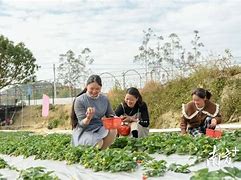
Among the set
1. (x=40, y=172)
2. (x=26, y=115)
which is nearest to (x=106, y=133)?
(x=40, y=172)

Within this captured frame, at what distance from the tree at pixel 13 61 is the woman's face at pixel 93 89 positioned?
86.5 ft

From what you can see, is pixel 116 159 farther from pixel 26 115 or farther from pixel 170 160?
pixel 26 115

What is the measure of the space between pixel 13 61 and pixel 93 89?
27.0m

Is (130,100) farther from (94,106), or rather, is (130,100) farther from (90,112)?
(90,112)

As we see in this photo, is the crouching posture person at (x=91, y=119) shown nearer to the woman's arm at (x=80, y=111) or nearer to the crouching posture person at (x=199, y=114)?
the woman's arm at (x=80, y=111)

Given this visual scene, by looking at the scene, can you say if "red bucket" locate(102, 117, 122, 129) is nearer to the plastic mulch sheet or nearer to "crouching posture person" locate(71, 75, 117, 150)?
"crouching posture person" locate(71, 75, 117, 150)

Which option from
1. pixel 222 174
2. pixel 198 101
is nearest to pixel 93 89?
pixel 198 101

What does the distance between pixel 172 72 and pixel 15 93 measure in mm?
15937

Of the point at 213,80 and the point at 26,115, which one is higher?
the point at 213,80

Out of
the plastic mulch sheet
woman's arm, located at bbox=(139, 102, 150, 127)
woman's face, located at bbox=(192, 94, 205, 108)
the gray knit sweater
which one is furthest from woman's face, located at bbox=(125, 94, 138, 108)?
the plastic mulch sheet

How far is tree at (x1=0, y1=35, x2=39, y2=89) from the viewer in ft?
107

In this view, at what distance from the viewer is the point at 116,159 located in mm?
4883

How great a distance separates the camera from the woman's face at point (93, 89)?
6602 mm

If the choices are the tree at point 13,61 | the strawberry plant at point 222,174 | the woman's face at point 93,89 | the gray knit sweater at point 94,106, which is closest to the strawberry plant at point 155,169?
the strawberry plant at point 222,174
